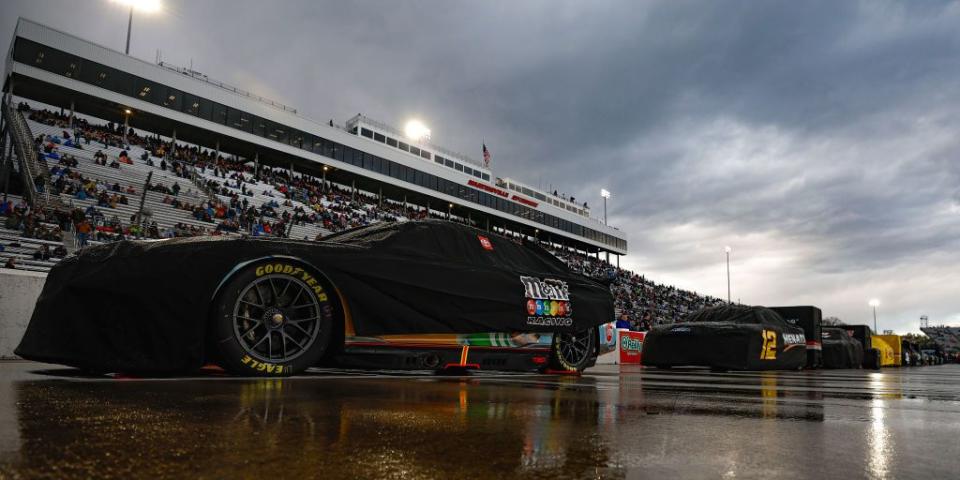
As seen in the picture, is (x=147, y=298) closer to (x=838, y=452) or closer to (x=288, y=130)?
(x=838, y=452)

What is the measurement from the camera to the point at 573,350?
258 inches

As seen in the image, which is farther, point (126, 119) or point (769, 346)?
point (126, 119)

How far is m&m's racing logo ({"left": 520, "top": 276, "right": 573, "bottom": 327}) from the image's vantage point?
5812 millimetres

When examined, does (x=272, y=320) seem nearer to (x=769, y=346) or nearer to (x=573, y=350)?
(x=573, y=350)

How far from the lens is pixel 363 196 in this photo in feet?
152

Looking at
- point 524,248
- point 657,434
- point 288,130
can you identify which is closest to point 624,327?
point 524,248

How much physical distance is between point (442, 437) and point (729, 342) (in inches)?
351

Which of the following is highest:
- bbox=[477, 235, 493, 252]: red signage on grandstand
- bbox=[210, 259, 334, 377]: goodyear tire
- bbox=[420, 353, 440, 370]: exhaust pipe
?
bbox=[477, 235, 493, 252]: red signage on grandstand

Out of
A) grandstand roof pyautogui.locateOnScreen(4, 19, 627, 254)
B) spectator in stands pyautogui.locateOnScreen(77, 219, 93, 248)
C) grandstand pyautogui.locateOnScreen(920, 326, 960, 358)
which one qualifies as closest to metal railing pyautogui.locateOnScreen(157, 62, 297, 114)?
grandstand roof pyautogui.locateOnScreen(4, 19, 627, 254)

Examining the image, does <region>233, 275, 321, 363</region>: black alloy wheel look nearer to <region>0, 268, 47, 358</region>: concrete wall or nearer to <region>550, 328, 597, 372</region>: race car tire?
<region>550, 328, 597, 372</region>: race car tire

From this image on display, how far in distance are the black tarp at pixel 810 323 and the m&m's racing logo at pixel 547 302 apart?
8636 millimetres

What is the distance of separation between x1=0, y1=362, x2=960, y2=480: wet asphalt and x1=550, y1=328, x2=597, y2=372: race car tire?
3.28 meters

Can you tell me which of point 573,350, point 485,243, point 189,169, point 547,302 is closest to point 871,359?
point 573,350

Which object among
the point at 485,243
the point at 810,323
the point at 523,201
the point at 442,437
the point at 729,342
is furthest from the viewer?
the point at 523,201
